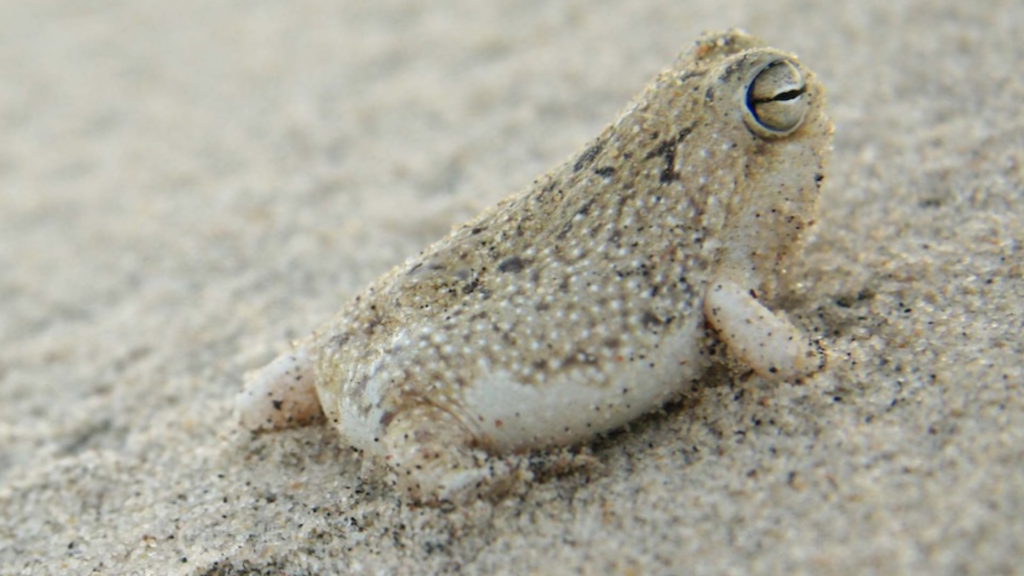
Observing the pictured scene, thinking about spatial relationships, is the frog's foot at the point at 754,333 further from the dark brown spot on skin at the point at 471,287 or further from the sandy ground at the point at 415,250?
the dark brown spot on skin at the point at 471,287

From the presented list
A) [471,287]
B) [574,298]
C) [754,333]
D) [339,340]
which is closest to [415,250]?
[339,340]

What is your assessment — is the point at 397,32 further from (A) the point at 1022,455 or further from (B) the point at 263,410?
(A) the point at 1022,455

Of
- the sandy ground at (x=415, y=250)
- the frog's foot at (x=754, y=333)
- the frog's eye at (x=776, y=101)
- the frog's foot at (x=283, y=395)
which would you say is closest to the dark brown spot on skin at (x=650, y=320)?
the frog's foot at (x=754, y=333)

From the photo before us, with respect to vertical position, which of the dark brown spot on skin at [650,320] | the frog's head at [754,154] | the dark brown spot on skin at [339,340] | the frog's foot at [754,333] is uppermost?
the dark brown spot on skin at [339,340]

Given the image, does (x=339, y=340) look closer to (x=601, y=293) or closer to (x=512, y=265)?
(x=512, y=265)

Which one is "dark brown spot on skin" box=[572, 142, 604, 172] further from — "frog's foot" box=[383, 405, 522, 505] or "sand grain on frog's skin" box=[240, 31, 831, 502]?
"frog's foot" box=[383, 405, 522, 505]

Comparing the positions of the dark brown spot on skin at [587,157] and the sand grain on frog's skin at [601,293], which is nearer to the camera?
the sand grain on frog's skin at [601,293]

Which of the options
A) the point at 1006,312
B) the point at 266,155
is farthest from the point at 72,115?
the point at 1006,312
